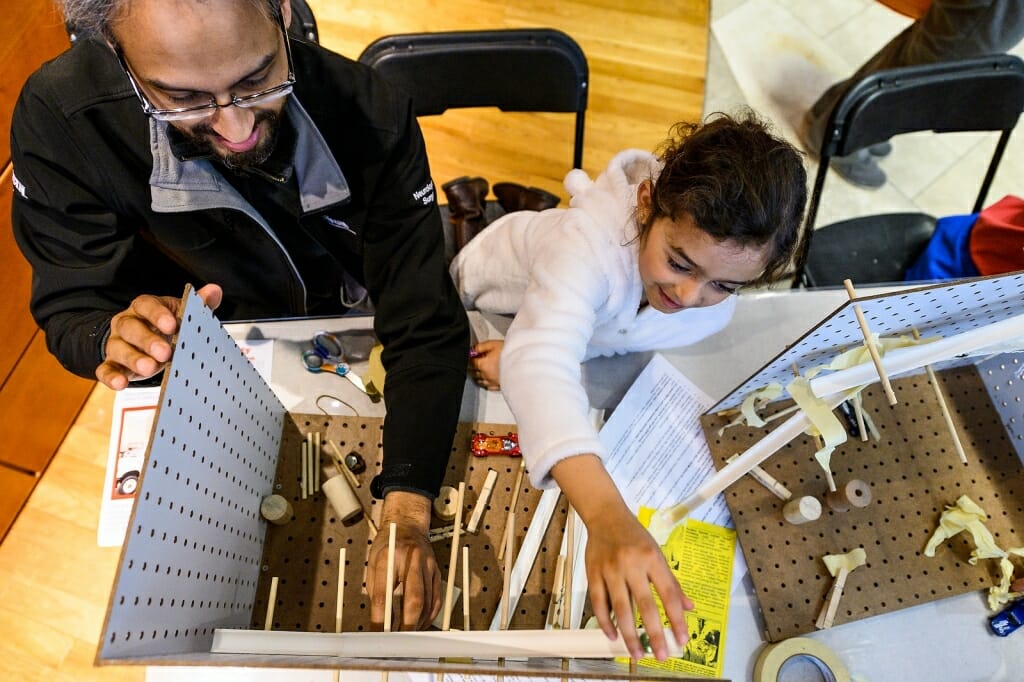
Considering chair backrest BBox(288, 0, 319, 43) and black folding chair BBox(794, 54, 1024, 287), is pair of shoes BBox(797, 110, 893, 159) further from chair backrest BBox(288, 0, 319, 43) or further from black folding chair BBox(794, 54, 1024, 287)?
chair backrest BBox(288, 0, 319, 43)

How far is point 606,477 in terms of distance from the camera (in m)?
1.01

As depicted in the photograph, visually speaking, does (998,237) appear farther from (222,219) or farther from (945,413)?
(222,219)

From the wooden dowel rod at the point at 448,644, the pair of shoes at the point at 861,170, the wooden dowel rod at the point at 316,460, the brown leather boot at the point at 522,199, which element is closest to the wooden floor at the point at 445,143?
the pair of shoes at the point at 861,170

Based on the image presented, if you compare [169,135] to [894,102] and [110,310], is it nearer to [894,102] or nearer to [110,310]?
[110,310]

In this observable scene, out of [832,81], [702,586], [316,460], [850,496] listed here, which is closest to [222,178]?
[316,460]

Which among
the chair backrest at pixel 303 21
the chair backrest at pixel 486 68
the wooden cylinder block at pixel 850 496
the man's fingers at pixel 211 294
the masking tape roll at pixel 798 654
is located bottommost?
the masking tape roll at pixel 798 654

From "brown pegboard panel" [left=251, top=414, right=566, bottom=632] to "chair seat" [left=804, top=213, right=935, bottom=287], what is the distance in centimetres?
120

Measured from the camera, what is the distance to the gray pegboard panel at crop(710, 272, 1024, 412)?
0.89 m

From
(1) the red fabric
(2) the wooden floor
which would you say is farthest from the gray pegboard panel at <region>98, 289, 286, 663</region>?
(1) the red fabric

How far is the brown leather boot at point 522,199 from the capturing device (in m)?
1.76

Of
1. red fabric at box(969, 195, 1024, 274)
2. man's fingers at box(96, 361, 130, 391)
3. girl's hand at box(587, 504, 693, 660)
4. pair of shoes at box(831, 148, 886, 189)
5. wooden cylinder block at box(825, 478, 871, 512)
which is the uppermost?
pair of shoes at box(831, 148, 886, 189)

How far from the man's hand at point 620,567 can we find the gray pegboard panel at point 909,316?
34cm

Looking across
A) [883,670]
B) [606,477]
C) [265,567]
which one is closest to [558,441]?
[606,477]

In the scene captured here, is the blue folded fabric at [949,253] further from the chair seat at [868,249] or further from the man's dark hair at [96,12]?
the man's dark hair at [96,12]
